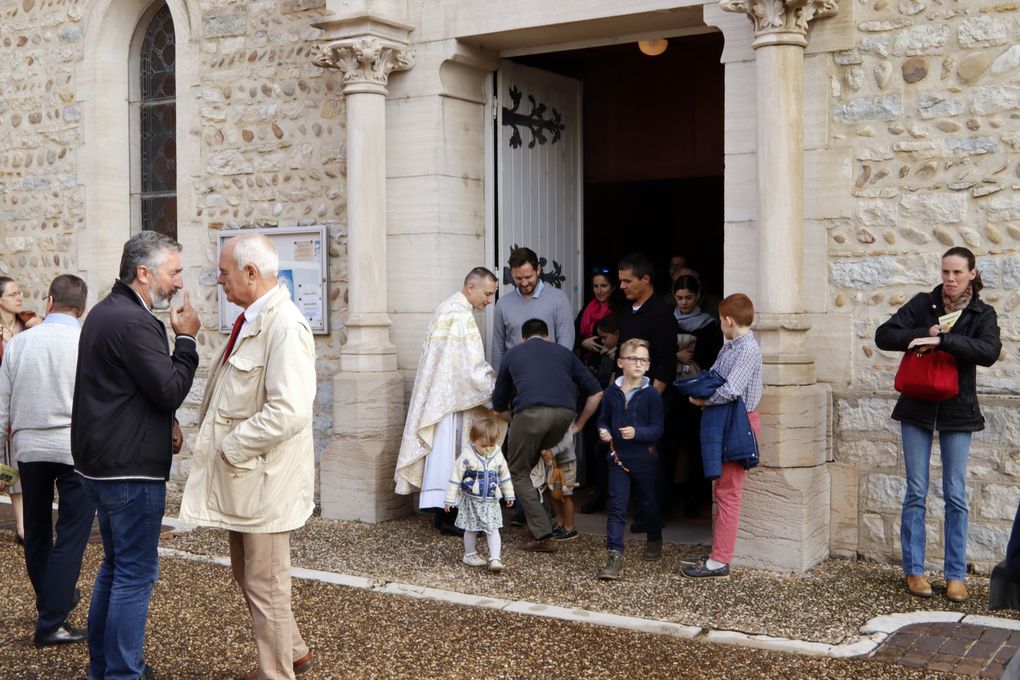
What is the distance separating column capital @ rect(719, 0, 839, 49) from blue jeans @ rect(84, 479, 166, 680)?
13.1 feet

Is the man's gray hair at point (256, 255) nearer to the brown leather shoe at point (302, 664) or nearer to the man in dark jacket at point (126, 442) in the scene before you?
the man in dark jacket at point (126, 442)

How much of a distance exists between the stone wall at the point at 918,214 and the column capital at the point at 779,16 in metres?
0.28

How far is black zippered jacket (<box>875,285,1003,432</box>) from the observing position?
17.9 ft

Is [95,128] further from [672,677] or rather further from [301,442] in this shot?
[672,677]

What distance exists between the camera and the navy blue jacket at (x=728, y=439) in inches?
238

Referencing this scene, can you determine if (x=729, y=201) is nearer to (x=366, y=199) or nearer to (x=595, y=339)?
(x=595, y=339)

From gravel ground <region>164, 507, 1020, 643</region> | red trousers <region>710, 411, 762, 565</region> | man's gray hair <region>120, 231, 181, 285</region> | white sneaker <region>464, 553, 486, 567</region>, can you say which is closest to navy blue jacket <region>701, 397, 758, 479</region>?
red trousers <region>710, 411, 762, 565</region>

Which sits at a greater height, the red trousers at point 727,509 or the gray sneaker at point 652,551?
the red trousers at point 727,509

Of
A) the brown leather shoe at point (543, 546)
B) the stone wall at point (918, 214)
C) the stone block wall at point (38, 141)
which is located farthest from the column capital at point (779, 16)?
the stone block wall at point (38, 141)

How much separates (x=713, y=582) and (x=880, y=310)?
5.78 feet

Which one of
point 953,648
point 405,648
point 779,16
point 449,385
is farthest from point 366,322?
point 953,648

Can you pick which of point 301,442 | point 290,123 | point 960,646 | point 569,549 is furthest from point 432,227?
point 960,646

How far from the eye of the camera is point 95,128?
371 inches

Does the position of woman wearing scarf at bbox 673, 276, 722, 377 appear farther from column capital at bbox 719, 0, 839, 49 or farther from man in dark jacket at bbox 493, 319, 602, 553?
column capital at bbox 719, 0, 839, 49
